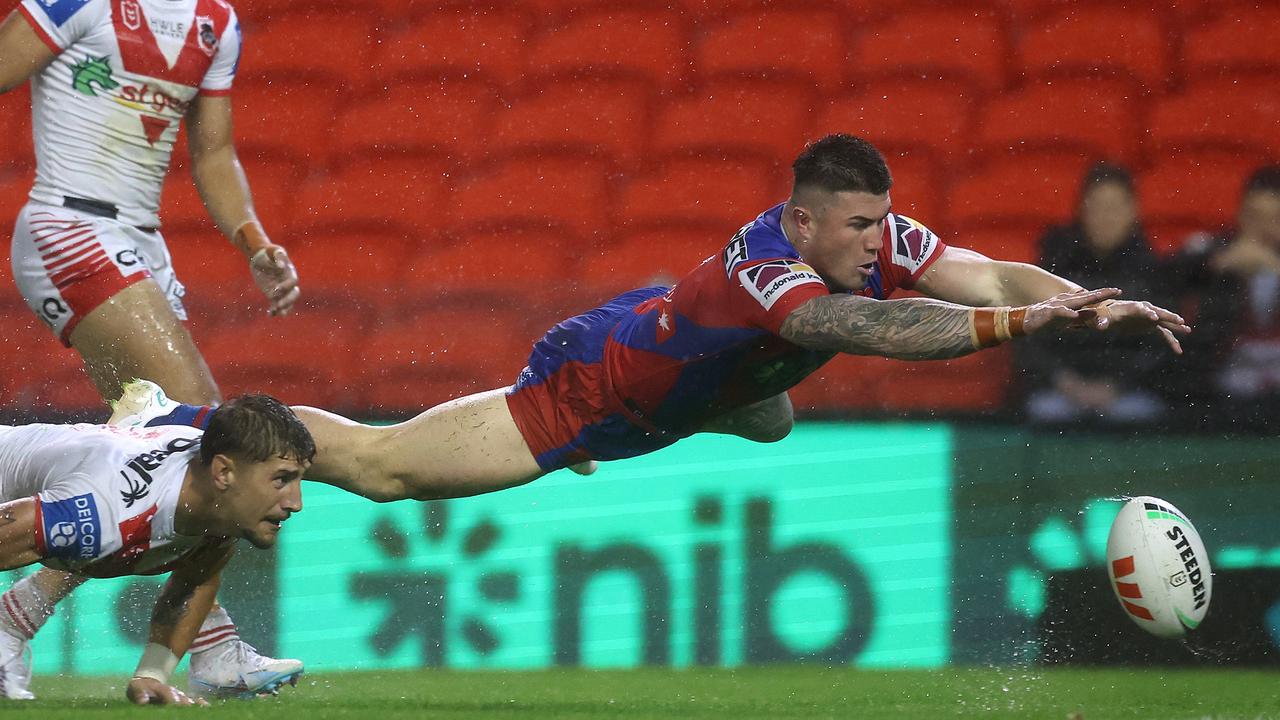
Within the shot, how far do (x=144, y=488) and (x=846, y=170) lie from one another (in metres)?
1.96

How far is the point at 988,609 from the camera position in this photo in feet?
19.0

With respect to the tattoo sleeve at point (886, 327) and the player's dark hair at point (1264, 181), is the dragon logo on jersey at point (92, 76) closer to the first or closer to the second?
the tattoo sleeve at point (886, 327)

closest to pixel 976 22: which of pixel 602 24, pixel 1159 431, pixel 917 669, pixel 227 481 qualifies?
pixel 602 24

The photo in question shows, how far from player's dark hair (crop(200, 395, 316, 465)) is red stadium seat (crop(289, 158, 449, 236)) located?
4217 mm

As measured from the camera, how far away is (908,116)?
8.43 m

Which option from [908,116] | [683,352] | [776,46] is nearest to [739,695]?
[683,352]

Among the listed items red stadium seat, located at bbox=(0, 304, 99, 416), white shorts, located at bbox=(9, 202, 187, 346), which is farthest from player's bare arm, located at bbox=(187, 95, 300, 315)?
red stadium seat, located at bbox=(0, 304, 99, 416)

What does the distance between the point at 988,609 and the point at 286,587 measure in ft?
8.44

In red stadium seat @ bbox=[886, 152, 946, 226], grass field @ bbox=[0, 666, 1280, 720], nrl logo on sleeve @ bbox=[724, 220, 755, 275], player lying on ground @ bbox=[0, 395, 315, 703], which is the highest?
nrl logo on sleeve @ bbox=[724, 220, 755, 275]

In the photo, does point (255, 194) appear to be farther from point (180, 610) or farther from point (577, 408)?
point (180, 610)

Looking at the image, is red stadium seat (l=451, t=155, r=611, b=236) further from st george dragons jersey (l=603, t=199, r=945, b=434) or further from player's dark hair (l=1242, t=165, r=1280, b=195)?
st george dragons jersey (l=603, t=199, r=945, b=434)

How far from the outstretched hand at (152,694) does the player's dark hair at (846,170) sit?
213 cm

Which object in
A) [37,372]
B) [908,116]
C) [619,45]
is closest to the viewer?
[37,372]

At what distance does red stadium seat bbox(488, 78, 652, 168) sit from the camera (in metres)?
8.49
